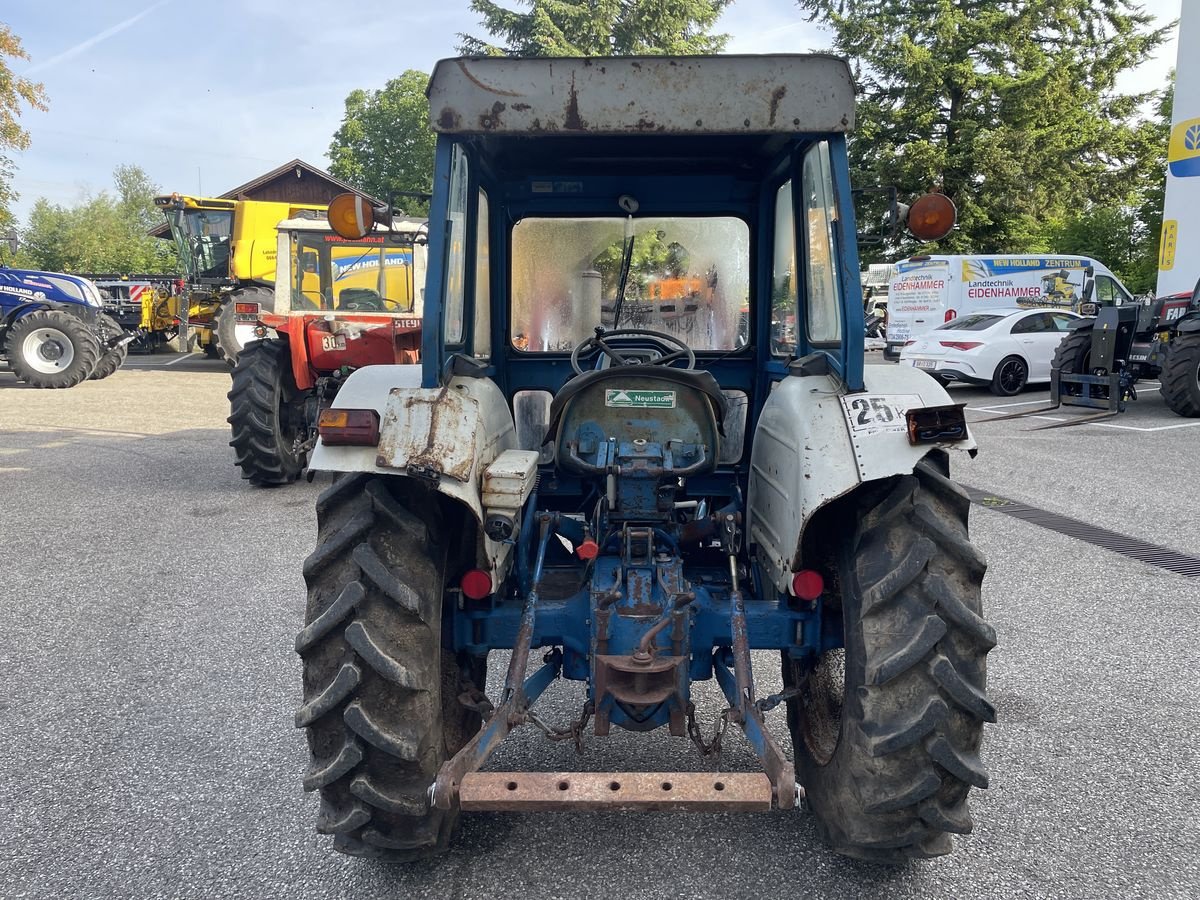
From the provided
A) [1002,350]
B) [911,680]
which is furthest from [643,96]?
[1002,350]

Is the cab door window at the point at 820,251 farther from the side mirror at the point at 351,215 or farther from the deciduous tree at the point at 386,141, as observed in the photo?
the deciduous tree at the point at 386,141

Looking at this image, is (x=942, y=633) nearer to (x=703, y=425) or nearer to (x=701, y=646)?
(x=701, y=646)

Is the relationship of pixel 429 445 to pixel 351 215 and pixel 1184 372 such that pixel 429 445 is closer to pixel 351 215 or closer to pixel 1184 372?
pixel 351 215

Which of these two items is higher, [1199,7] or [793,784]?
[1199,7]

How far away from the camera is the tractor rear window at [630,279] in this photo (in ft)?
13.0

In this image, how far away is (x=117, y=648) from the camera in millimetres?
4438

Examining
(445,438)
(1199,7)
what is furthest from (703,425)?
(1199,7)

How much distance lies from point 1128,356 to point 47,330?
57.9 feet

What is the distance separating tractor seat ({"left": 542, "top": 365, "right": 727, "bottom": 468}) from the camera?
2.91 m

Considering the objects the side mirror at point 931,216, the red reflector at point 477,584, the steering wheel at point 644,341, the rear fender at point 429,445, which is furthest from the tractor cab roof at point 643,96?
the red reflector at point 477,584

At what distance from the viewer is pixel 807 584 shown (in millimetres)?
2684

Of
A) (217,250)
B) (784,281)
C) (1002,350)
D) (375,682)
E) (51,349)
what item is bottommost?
(375,682)

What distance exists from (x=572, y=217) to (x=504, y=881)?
2635 mm

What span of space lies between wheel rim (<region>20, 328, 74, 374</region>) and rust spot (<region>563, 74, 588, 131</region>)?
1672 cm
